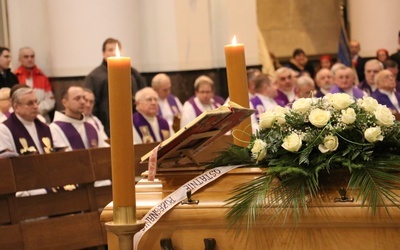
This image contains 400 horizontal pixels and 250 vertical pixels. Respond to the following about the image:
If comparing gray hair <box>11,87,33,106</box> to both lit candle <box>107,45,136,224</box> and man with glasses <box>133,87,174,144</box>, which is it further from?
lit candle <box>107,45,136,224</box>

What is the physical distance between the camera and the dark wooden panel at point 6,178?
595cm

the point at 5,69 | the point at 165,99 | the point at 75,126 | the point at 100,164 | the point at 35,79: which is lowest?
the point at 100,164

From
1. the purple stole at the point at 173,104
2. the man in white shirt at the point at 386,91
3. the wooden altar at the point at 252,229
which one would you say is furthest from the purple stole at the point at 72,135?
the wooden altar at the point at 252,229

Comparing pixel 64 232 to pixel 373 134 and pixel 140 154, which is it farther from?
pixel 373 134

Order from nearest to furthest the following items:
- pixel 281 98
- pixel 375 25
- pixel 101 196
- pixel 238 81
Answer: pixel 238 81
pixel 101 196
pixel 281 98
pixel 375 25

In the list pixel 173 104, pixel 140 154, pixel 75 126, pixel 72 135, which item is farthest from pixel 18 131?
pixel 173 104

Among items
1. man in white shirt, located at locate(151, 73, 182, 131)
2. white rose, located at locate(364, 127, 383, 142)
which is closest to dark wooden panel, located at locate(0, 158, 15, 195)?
white rose, located at locate(364, 127, 383, 142)

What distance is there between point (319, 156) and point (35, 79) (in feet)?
31.5

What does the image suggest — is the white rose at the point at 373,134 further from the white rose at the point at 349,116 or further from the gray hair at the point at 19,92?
the gray hair at the point at 19,92

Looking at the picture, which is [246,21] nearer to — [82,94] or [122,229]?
[82,94]

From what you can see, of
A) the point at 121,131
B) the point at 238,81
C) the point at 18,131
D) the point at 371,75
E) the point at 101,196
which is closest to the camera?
the point at 121,131

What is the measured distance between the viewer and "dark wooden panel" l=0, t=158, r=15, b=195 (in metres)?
5.95

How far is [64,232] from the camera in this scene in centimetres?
632

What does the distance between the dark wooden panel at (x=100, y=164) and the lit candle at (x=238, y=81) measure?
3.65 m
